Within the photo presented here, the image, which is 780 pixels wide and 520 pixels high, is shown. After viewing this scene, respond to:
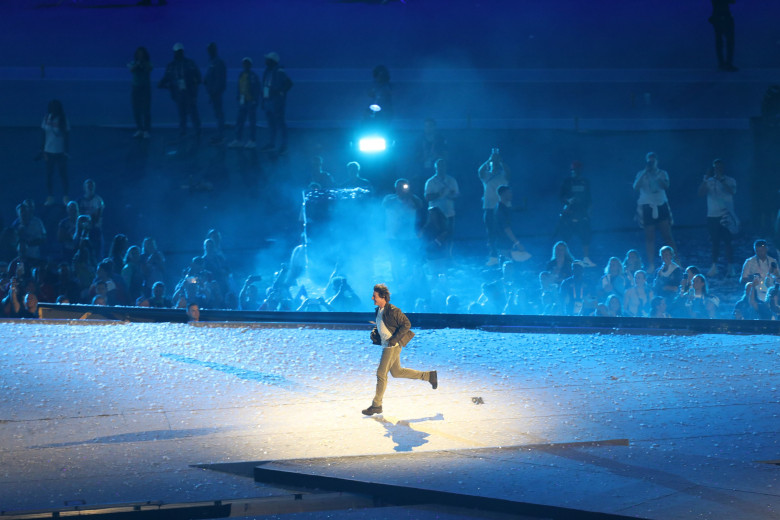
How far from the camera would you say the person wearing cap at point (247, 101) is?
1825 centimetres

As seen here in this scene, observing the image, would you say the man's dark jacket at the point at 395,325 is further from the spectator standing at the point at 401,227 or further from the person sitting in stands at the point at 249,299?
the spectator standing at the point at 401,227

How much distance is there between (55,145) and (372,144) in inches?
204

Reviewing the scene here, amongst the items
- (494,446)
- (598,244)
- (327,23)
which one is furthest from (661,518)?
(327,23)

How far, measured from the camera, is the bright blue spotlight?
678 inches

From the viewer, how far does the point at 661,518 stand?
7.07 metres

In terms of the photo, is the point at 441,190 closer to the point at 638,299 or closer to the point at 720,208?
the point at 638,299

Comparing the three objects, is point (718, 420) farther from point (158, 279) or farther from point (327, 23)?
point (327, 23)

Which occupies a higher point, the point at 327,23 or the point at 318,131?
the point at 327,23

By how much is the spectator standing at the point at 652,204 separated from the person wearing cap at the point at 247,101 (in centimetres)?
667

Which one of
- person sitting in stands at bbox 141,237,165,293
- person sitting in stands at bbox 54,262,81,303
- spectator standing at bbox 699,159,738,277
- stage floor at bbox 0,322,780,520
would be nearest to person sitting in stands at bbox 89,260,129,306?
person sitting in stands at bbox 54,262,81,303

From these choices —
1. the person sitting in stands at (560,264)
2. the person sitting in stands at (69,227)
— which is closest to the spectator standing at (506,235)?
the person sitting in stands at (560,264)

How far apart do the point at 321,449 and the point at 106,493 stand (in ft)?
5.81

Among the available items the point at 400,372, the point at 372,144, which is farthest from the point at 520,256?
the point at 400,372

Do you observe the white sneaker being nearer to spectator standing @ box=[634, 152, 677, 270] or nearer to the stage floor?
spectator standing @ box=[634, 152, 677, 270]
